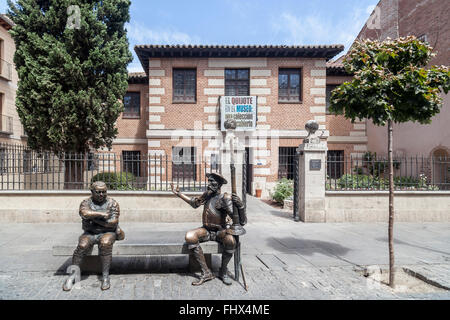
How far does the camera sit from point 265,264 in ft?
15.8

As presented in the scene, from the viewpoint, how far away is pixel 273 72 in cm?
1424

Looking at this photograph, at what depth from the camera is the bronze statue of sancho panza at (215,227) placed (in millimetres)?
4008

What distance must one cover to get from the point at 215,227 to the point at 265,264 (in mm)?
1315

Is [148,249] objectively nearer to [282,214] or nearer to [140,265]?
[140,265]

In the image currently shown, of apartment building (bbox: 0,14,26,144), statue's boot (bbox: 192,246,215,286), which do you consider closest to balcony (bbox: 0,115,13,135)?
apartment building (bbox: 0,14,26,144)

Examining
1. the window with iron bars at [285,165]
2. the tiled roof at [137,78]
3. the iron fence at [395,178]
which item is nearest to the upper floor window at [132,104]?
the tiled roof at [137,78]

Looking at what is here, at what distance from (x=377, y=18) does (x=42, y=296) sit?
21.4 meters

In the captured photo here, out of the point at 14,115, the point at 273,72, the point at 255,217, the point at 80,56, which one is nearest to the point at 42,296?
the point at 255,217

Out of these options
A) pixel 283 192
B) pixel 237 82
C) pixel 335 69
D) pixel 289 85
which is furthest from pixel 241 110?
pixel 335 69

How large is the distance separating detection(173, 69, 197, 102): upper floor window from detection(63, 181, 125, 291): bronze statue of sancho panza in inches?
433

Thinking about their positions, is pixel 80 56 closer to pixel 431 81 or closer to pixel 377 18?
pixel 431 81

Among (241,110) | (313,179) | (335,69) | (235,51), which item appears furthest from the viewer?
(335,69)

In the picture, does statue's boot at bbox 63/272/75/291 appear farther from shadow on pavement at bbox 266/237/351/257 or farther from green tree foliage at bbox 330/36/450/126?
green tree foliage at bbox 330/36/450/126

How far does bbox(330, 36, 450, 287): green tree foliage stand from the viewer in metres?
4.01
